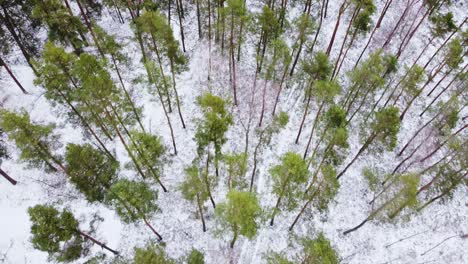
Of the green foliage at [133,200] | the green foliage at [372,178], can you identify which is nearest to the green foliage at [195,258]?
the green foliage at [133,200]

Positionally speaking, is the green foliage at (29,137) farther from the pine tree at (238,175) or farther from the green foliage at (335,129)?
the green foliage at (335,129)

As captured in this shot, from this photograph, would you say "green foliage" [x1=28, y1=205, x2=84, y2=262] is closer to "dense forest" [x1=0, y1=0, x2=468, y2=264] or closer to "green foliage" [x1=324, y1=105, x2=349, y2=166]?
"dense forest" [x1=0, y1=0, x2=468, y2=264]

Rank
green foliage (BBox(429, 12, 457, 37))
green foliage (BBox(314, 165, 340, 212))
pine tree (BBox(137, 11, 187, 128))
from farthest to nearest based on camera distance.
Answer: green foliage (BBox(429, 12, 457, 37)) < green foliage (BBox(314, 165, 340, 212)) < pine tree (BBox(137, 11, 187, 128))

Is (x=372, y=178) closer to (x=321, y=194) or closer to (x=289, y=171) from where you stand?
(x=321, y=194)

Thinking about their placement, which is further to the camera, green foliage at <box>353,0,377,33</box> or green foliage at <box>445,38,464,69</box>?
green foliage at <box>353,0,377,33</box>

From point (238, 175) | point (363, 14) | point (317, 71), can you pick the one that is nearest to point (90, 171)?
point (238, 175)

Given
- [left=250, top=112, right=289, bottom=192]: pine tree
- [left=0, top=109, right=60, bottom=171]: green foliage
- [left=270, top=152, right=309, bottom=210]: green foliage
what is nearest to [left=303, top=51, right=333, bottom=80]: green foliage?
[left=250, top=112, right=289, bottom=192]: pine tree
